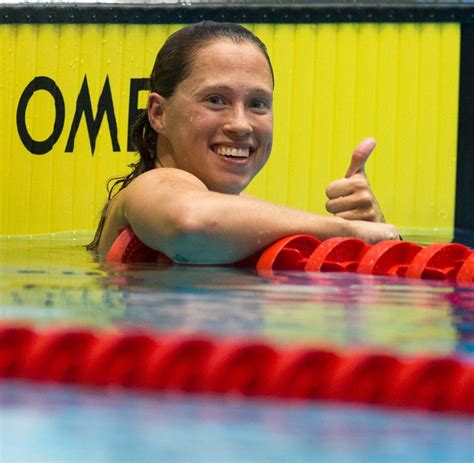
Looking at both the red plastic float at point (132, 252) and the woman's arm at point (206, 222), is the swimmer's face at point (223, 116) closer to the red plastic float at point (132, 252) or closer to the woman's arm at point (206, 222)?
the woman's arm at point (206, 222)

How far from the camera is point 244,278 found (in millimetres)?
3164

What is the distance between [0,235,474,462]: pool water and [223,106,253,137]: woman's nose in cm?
64

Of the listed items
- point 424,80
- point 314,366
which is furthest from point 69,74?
point 314,366

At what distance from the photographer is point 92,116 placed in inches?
274

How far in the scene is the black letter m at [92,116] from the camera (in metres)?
6.96

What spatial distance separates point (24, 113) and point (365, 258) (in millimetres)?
4052

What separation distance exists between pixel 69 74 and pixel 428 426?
5.84m

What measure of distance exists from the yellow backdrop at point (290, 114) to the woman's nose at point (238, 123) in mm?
2924

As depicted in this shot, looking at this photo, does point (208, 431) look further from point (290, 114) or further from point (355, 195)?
point (290, 114)

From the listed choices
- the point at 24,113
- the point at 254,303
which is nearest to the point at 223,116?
the point at 254,303

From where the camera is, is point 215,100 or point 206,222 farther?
point 215,100

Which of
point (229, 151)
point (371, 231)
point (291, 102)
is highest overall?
point (291, 102)

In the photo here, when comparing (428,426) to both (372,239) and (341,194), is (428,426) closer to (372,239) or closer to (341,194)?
(372,239)

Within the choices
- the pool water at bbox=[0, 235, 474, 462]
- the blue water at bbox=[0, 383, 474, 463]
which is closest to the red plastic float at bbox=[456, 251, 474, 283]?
the pool water at bbox=[0, 235, 474, 462]
